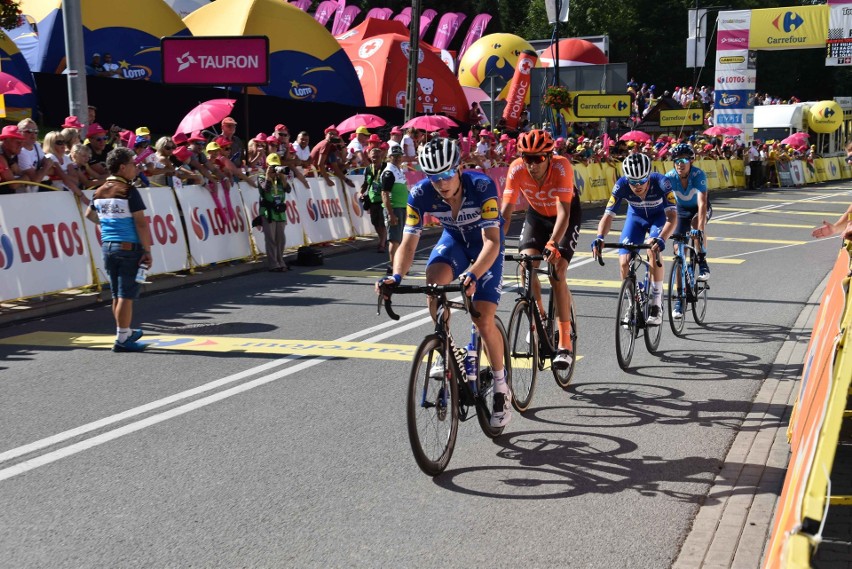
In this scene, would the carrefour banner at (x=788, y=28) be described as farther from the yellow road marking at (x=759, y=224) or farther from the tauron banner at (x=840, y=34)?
the yellow road marking at (x=759, y=224)

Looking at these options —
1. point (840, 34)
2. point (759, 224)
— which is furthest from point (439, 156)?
point (840, 34)

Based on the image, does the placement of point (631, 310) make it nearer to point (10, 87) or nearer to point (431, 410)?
point (431, 410)

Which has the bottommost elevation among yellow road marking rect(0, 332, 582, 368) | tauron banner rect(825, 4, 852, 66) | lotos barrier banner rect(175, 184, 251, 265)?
yellow road marking rect(0, 332, 582, 368)

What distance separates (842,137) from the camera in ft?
185

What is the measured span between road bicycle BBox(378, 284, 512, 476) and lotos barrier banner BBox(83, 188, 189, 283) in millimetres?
8448

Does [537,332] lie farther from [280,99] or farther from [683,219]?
[280,99]

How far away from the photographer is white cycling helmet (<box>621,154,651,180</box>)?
911cm

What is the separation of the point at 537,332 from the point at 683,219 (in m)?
4.62

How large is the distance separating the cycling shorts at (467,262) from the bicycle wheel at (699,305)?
4.86 meters

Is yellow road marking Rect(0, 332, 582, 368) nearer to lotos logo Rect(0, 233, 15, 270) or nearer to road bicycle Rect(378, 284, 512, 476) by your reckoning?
lotos logo Rect(0, 233, 15, 270)

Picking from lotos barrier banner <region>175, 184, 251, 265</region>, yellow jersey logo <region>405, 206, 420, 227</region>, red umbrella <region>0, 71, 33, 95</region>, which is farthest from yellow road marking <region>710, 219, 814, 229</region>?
yellow jersey logo <region>405, 206, 420, 227</region>

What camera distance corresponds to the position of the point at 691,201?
11.3 metres

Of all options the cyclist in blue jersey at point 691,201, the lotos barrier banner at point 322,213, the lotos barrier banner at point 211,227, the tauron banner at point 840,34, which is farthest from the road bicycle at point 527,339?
the tauron banner at point 840,34

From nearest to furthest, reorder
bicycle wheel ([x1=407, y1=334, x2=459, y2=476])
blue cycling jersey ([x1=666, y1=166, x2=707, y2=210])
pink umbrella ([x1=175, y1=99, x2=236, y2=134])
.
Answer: bicycle wheel ([x1=407, y1=334, x2=459, y2=476]) → blue cycling jersey ([x1=666, y1=166, x2=707, y2=210]) → pink umbrella ([x1=175, y1=99, x2=236, y2=134])
